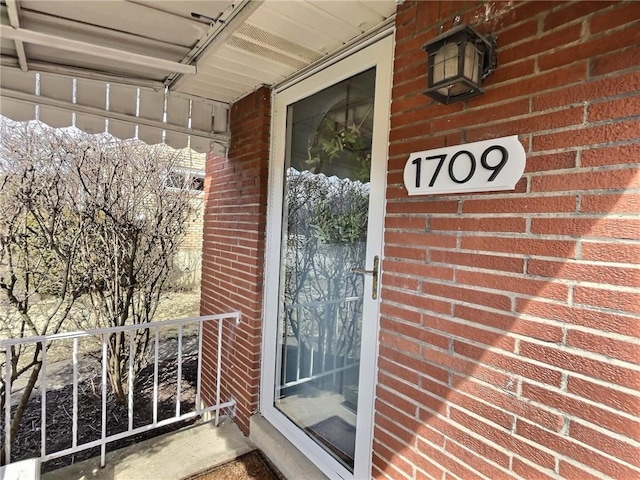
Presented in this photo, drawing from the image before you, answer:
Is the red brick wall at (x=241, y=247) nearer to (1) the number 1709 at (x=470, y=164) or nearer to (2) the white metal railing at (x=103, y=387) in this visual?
(2) the white metal railing at (x=103, y=387)

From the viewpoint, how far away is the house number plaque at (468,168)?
1203 mm

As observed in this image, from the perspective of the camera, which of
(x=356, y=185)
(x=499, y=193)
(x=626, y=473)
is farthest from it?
(x=356, y=185)

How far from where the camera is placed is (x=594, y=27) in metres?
1.03

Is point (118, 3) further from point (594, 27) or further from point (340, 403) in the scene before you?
point (340, 403)

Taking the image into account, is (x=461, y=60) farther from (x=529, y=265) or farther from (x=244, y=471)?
(x=244, y=471)

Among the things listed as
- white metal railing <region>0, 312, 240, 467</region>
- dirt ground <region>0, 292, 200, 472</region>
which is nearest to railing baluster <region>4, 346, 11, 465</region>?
white metal railing <region>0, 312, 240, 467</region>

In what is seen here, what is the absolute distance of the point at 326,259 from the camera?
2236mm

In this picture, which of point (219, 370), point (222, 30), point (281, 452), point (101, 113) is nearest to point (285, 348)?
point (281, 452)

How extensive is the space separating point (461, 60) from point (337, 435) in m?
2.08

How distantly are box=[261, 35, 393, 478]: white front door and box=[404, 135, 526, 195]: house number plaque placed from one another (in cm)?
28

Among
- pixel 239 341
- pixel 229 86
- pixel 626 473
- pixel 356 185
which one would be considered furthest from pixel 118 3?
pixel 626 473

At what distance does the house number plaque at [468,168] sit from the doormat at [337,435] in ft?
4.77

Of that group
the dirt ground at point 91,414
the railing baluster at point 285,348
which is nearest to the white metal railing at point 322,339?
the railing baluster at point 285,348

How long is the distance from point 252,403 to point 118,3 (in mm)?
2689
